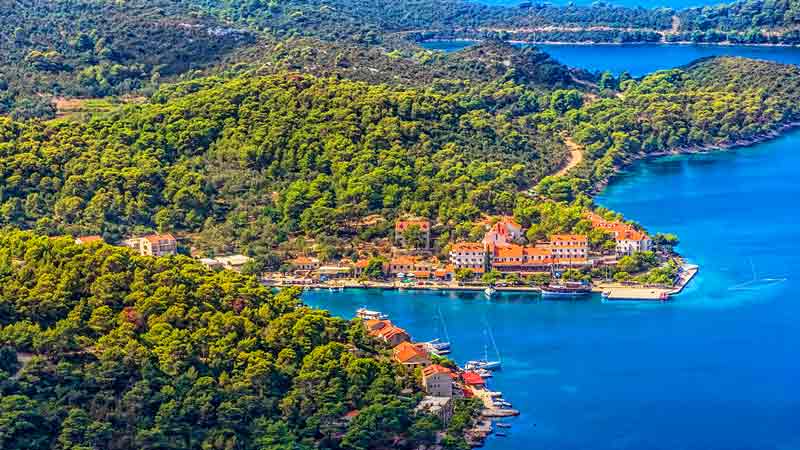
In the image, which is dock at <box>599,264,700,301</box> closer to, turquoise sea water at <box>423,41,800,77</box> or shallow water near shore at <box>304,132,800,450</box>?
shallow water near shore at <box>304,132,800,450</box>

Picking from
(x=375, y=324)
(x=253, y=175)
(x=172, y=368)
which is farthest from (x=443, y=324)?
(x=253, y=175)

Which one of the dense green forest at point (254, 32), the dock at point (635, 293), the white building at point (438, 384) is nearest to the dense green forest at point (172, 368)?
the white building at point (438, 384)

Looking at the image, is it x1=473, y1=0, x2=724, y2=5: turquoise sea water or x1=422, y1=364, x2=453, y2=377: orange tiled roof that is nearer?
x1=422, y1=364, x2=453, y2=377: orange tiled roof

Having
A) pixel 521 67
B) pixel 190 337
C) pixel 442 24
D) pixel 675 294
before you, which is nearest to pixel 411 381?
pixel 190 337

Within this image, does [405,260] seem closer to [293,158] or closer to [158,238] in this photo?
[158,238]

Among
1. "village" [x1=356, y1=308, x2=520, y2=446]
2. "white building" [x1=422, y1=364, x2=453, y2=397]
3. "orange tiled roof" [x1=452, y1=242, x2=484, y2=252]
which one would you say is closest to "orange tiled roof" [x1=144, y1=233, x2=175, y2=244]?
A: "orange tiled roof" [x1=452, y1=242, x2=484, y2=252]

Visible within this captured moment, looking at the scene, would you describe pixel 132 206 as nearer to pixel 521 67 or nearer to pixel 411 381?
pixel 411 381
